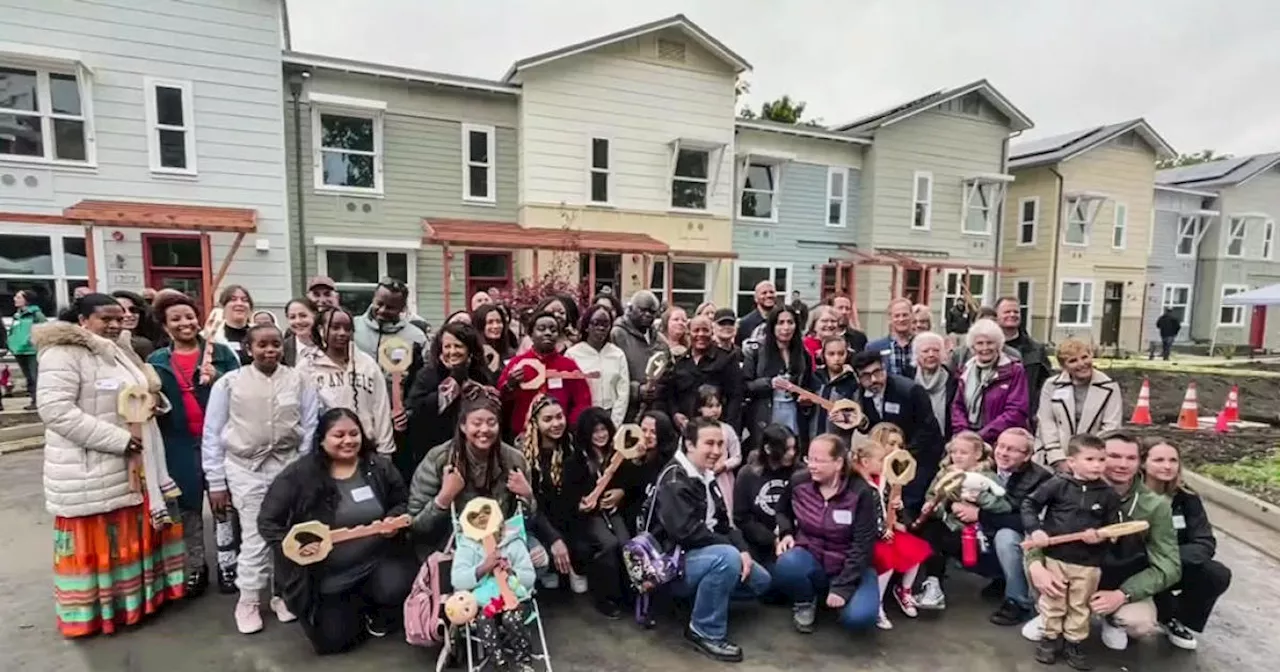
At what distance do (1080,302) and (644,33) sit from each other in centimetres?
1660

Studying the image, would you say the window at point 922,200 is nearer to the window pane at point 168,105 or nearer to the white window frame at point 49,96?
the window pane at point 168,105

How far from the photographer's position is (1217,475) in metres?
6.63

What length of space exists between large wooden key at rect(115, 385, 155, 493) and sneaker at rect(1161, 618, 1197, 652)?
5.66m

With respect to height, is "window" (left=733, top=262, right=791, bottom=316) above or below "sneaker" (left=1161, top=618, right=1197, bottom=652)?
above

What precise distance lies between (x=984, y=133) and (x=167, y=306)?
2060cm

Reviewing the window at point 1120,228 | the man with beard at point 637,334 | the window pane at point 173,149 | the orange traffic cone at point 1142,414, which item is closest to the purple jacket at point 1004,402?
A: the man with beard at point 637,334

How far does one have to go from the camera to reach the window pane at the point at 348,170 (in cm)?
1257

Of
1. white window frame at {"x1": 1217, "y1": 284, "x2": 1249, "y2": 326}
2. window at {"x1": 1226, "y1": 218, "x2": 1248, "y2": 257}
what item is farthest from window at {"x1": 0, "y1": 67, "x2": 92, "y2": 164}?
window at {"x1": 1226, "y1": 218, "x2": 1248, "y2": 257}

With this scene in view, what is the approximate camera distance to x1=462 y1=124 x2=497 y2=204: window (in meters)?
13.5

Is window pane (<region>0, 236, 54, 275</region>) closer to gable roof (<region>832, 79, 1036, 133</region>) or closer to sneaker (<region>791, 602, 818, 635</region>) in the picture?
sneaker (<region>791, 602, 818, 635</region>)

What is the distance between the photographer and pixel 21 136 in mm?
10359

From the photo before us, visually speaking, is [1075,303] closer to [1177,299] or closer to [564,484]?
[1177,299]

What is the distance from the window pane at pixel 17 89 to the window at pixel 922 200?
19.0m

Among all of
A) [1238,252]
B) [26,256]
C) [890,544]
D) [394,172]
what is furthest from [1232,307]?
[26,256]
